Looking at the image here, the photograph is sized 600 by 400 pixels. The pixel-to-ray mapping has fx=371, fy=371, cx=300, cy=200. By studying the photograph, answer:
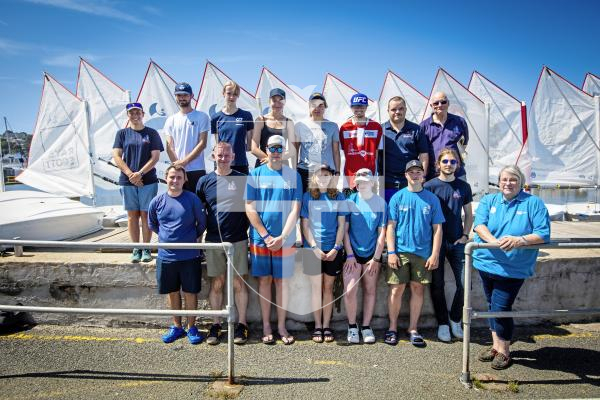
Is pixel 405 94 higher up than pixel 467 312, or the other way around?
pixel 405 94

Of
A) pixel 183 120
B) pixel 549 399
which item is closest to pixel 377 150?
pixel 183 120

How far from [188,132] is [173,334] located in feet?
8.51

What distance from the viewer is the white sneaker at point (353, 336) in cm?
414

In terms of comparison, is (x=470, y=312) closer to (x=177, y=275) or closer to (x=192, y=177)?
(x=177, y=275)

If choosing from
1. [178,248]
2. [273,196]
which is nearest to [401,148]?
[273,196]

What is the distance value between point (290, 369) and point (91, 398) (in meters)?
1.73

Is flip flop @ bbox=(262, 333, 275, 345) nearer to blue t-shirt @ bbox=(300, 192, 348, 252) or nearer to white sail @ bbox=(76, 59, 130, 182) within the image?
blue t-shirt @ bbox=(300, 192, 348, 252)

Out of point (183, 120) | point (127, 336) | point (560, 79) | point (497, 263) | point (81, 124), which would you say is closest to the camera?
point (497, 263)

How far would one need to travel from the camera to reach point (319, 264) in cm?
419

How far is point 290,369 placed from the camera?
361cm

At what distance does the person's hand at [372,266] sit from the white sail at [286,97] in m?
18.7

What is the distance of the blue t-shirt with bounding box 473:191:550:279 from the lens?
338cm

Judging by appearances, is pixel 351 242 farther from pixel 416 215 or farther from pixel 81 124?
pixel 81 124

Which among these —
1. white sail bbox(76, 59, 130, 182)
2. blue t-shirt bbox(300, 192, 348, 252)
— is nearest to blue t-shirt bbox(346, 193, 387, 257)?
blue t-shirt bbox(300, 192, 348, 252)
